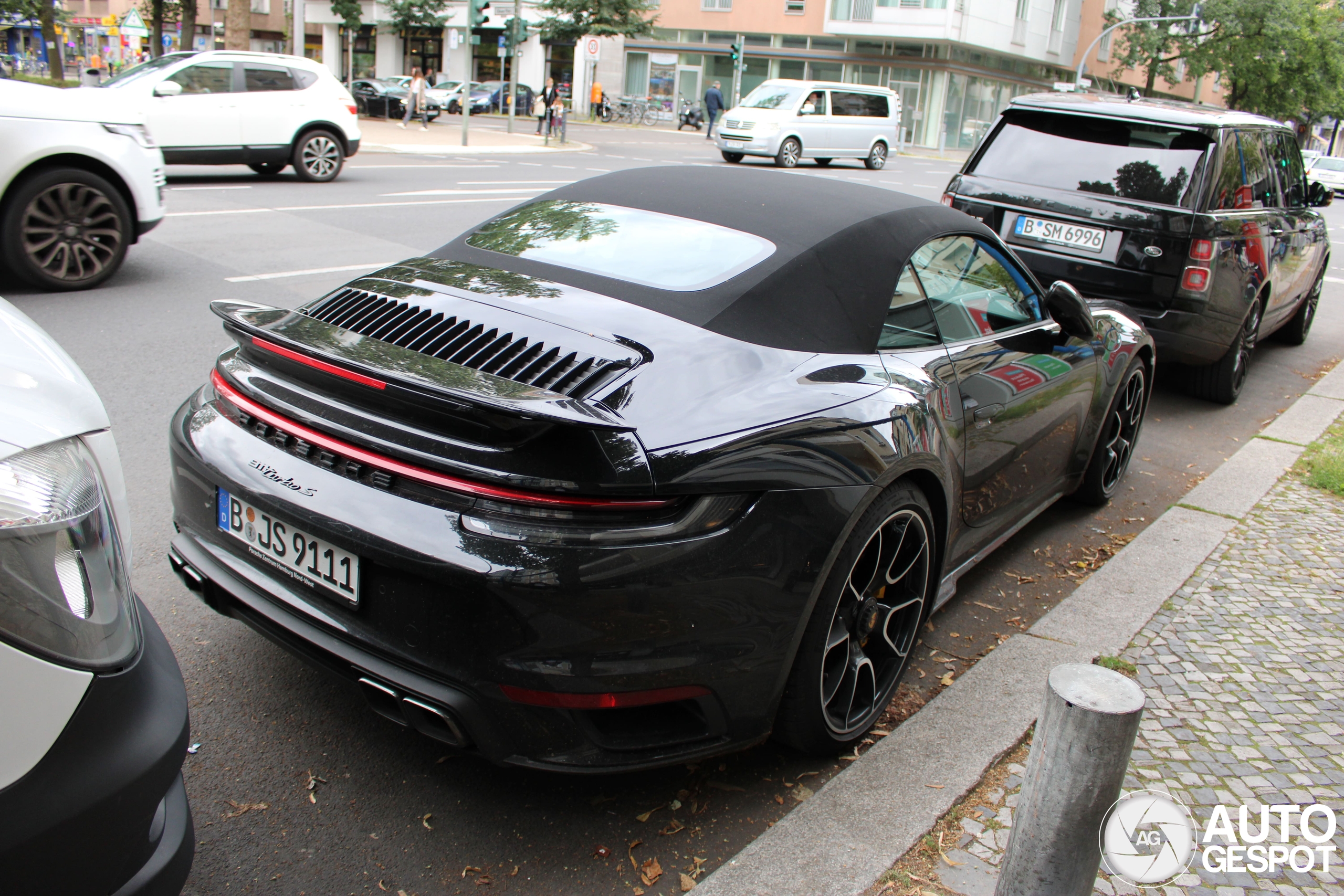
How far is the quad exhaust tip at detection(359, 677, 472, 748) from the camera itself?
7.13 feet

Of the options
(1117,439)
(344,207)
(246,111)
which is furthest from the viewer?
(246,111)

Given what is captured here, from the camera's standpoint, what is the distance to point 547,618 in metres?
2.11

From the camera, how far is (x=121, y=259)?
25.3ft

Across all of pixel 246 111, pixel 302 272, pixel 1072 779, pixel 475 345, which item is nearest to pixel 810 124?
pixel 246 111

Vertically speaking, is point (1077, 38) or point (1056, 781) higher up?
point (1077, 38)

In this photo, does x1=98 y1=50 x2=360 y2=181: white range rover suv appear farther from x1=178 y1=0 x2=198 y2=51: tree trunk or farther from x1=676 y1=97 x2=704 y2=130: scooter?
x1=676 y1=97 x2=704 y2=130: scooter

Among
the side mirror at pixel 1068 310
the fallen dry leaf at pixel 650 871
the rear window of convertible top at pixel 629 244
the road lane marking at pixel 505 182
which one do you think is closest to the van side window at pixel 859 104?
the road lane marking at pixel 505 182

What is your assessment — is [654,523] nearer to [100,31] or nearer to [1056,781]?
[1056,781]

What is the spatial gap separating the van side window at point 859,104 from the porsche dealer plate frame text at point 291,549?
85.9 feet

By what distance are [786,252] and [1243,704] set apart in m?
1.97

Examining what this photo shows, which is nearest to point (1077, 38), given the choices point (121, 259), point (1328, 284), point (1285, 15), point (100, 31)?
point (1285, 15)

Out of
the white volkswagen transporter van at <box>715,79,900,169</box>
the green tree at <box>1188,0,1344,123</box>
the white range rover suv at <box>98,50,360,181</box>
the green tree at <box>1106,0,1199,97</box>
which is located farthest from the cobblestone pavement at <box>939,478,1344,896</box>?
the green tree at <box>1106,0,1199,97</box>

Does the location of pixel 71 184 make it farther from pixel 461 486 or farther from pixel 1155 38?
pixel 1155 38

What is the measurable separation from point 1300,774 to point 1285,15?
5734 centimetres
